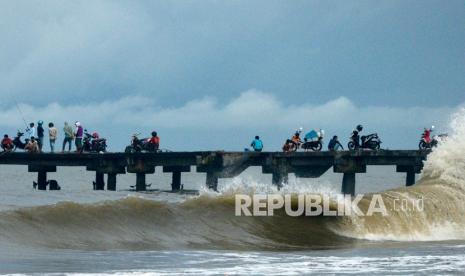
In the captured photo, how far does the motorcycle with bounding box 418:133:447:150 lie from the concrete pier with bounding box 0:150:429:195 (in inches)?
32.4

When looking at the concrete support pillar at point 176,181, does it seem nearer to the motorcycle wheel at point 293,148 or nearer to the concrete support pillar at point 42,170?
the concrete support pillar at point 42,170

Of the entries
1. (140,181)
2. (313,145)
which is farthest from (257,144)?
(140,181)

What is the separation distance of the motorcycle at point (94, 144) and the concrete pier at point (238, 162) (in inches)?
31.5

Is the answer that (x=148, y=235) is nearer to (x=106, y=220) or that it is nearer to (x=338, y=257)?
(x=106, y=220)

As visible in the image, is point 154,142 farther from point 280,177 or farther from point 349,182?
point 349,182

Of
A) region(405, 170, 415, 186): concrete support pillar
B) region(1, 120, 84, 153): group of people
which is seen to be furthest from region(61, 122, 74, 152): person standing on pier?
region(405, 170, 415, 186): concrete support pillar

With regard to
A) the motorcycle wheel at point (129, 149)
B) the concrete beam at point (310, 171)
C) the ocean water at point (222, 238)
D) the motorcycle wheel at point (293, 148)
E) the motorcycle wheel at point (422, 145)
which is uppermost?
the motorcycle wheel at point (422, 145)

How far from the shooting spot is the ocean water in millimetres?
15117

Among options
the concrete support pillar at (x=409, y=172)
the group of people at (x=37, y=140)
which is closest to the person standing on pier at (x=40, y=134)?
the group of people at (x=37, y=140)

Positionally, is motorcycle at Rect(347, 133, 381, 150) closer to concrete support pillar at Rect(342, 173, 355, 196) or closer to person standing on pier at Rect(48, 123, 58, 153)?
concrete support pillar at Rect(342, 173, 355, 196)

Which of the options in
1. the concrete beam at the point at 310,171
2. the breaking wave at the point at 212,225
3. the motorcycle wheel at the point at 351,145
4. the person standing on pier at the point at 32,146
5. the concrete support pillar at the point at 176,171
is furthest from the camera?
the concrete support pillar at the point at 176,171

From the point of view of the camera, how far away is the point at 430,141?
125 feet

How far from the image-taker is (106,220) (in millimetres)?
20016

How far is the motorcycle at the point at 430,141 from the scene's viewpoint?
117 ft
